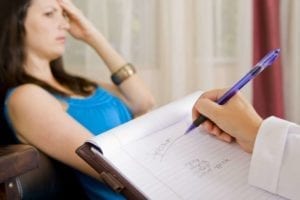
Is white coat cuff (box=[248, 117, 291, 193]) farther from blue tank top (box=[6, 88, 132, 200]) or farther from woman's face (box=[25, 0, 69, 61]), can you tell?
woman's face (box=[25, 0, 69, 61])

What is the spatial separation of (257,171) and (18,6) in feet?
2.71

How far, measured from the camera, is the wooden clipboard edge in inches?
23.5

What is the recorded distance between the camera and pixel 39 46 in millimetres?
1231

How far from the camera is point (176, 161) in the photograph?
69 cm

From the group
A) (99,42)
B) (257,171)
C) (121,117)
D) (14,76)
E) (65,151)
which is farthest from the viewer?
(99,42)

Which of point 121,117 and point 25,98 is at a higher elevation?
point 25,98

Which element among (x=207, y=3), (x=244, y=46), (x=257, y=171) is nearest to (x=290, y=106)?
(x=244, y=46)

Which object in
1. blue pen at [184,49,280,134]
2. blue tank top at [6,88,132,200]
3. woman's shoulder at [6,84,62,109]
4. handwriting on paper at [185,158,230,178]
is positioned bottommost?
blue tank top at [6,88,132,200]

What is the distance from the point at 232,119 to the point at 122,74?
0.81m

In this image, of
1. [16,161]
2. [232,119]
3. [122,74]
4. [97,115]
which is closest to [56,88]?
[97,115]

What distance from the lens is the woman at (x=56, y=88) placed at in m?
1.00

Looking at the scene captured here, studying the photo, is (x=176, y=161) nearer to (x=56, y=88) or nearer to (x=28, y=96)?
(x=28, y=96)

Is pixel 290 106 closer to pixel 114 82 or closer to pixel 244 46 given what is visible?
pixel 244 46

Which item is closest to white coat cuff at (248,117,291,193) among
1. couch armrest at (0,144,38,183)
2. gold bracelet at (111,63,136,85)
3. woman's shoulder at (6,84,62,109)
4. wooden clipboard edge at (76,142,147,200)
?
wooden clipboard edge at (76,142,147,200)
